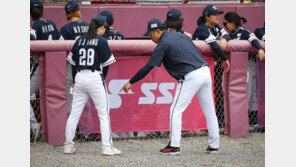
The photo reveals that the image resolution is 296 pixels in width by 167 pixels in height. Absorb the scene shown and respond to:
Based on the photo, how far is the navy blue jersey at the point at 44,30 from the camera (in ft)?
20.9

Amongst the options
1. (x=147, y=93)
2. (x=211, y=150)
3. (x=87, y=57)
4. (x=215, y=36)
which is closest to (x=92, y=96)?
(x=87, y=57)

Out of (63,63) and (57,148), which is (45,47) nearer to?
(63,63)

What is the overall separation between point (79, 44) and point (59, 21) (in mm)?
4477

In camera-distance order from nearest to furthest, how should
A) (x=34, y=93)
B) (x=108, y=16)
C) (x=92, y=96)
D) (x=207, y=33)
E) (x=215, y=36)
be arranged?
(x=92, y=96)
(x=34, y=93)
(x=207, y=33)
(x=215, y=36)
(x=108, y=16)

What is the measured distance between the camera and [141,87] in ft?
20.7

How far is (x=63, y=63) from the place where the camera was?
5930mm

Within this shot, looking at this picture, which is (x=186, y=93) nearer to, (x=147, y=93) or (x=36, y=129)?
(x=147, y=93)

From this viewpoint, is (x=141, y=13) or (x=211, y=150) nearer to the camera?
(x=211, y=150)

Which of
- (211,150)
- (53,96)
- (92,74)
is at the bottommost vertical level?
(211,150)

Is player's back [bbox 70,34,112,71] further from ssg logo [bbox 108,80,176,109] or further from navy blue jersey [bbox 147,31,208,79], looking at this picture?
ssg logo [bbox 108,80,176,109]

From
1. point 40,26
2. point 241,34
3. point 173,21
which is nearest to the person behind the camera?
point 173,21

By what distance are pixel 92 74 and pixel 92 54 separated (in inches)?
9.7

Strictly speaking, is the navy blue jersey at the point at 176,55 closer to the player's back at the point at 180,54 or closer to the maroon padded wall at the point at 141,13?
the player's back at the point at 180,54

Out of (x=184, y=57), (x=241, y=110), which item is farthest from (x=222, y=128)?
(x=184, y=57)
